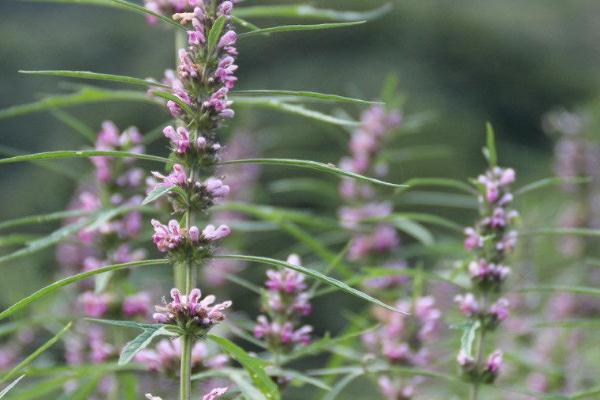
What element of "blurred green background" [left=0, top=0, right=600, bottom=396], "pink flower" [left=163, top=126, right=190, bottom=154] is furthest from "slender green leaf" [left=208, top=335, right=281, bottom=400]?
"blurred green background" [left=0, top=0, right=600, bottom=396]

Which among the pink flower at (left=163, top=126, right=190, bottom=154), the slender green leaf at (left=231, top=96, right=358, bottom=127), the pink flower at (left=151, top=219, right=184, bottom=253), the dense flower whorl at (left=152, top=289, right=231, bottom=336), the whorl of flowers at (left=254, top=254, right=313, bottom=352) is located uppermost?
the slender green leaf at (left=231, top=96, right=358, bottom=127)

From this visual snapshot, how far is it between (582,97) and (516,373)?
5.06 meters

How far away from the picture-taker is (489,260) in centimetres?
149

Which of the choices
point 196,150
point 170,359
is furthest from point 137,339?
point 170,359

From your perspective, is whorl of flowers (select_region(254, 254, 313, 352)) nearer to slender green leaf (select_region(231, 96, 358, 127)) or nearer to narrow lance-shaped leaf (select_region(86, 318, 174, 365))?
slender green leaf (select_region(231, 96, 358, 127))

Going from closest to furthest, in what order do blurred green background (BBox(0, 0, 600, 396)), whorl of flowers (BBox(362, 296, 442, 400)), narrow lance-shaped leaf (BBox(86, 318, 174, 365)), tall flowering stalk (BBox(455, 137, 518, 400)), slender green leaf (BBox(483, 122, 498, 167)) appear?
1. narrow lance-shaped leaf (BBox(86, 318, 174, 365))
2. slender green leaf (BBox(483, 122, 498, 167))
3. tall flowering stalk (BBox(455, 137, 518, 400))
4. whorl of flowers (BBox(362, 296, 442, 400))
5. blurred green background (BBox(0, 0, 600, 396))

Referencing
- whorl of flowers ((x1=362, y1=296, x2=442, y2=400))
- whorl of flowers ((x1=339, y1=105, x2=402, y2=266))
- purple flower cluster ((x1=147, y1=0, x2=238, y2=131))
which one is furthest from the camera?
whorl of flowers ((x1=339, y1=105, x2=402, y2=266))

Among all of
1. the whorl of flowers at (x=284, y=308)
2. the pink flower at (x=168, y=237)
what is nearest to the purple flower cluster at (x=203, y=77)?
the pink flower at (x=168, y=237)

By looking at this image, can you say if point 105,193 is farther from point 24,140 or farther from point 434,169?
point 24,140

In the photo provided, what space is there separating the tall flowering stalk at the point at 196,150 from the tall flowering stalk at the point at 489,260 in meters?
0.51

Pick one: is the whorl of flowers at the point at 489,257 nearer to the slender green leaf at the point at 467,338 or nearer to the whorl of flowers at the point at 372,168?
the slender green leaf at the point at 467,338

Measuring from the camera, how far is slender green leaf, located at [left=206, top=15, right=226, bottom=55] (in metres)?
1.05

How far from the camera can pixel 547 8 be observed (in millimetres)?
9156

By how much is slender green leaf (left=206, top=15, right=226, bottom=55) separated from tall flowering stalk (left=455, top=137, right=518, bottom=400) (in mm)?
542
